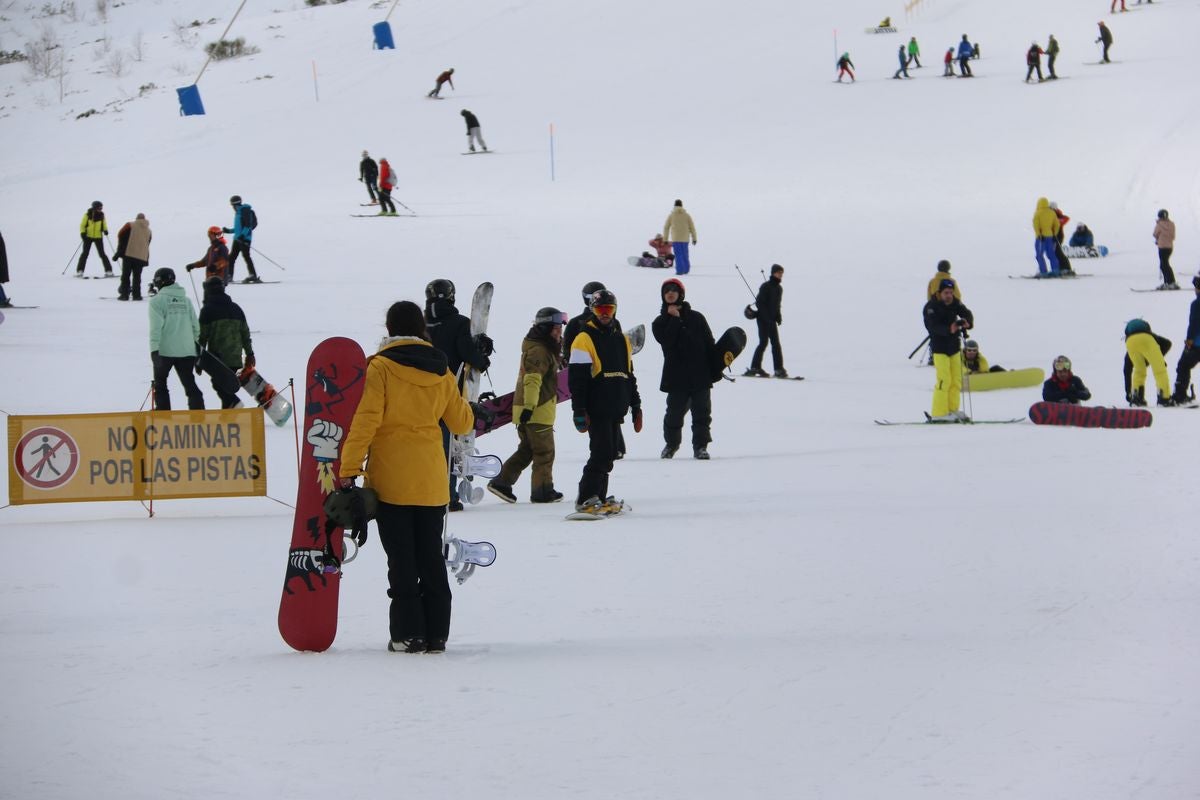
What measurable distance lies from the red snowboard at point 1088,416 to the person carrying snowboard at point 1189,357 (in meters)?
1.61

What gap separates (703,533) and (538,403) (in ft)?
5.68

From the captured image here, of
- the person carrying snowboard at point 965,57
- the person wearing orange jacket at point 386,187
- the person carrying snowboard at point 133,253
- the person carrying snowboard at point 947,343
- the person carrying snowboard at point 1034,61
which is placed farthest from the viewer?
the person carrying snowboard at point 965,57

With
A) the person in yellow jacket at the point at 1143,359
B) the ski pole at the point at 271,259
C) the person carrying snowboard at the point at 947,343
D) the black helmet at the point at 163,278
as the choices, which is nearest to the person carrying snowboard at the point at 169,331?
the black helmet at the point at 163,278

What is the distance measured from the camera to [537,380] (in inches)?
374

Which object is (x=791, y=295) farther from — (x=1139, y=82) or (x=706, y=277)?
(x=1139, y=82)

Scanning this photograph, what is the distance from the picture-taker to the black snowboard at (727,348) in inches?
434

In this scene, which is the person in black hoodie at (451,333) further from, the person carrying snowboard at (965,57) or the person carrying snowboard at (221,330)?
the person carrying snowboard at (965,57)

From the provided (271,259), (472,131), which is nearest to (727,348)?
(271,259)

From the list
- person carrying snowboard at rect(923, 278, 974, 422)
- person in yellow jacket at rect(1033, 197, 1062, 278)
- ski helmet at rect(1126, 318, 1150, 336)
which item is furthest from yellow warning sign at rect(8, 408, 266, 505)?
person in yellow jacket at rect(1033, 197, 1062, 278)

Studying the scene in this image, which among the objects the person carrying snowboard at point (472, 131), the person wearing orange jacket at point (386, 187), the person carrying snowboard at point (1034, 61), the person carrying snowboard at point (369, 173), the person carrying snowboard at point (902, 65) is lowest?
the person wearing orange jacket at point (386, 187)

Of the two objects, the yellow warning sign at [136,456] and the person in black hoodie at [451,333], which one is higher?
the person in black hoodie at [451,333]

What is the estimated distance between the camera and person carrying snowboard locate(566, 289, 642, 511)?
8914 mm

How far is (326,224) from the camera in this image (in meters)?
28.2

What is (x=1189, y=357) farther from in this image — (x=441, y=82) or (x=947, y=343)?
(x=441, y=82)
